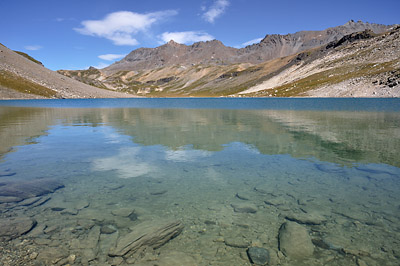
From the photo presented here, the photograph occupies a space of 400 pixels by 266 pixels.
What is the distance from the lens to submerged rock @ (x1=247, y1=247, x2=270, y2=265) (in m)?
7.40

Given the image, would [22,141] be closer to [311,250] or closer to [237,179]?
[237,179]

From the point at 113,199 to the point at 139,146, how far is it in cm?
1223

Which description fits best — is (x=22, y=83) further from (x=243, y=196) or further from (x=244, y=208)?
(x=244, y=208)

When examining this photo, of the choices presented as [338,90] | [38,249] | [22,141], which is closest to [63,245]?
[38,249]

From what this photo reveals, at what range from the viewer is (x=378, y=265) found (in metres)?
7.18

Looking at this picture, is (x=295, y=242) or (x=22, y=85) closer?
(x=295, y=242)

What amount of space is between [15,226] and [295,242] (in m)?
9.61

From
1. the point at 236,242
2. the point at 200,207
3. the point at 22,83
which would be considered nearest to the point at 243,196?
the point at 200,207

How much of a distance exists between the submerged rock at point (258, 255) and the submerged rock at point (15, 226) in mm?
7505

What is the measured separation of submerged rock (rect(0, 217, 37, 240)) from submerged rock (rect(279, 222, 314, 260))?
859cm

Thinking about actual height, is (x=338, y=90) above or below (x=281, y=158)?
above

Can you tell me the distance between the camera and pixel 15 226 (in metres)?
8.98

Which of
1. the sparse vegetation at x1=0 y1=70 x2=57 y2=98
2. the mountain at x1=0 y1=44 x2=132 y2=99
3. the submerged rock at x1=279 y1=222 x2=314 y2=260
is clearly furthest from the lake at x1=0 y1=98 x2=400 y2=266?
the sparse vegetation at x1=0 y1=70 x2=57 y2=98

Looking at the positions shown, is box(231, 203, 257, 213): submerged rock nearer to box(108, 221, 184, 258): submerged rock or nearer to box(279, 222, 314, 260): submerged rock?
box(279, 222, 314, 260): submerged rock
